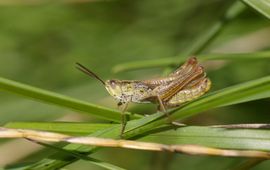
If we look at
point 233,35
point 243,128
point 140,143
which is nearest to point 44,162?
point 140,143

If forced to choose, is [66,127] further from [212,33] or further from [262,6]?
[212,33]

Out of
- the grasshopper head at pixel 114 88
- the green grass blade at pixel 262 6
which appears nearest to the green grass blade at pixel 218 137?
the green grass blade at pixel 262 6

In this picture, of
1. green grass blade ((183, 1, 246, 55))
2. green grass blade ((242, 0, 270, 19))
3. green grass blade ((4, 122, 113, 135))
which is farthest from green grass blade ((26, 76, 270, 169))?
green grass blade ((183, 1, 246, 55))

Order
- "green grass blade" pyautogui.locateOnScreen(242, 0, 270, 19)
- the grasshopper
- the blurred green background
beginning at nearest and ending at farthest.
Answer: "green grass blade" pyautogui.locateOnScreen(242, 0, 270, 19) → the grasshopper → the blurred green background

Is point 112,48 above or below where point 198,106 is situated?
above

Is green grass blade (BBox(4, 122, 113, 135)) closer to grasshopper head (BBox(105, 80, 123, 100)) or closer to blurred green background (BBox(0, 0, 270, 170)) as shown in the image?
grasshopper head (BBox(105, 80, 123, 100))

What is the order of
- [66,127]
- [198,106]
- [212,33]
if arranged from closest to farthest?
[198,106] < [66,127] < [212,33]

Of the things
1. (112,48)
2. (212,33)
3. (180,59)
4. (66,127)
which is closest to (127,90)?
(180,59)
